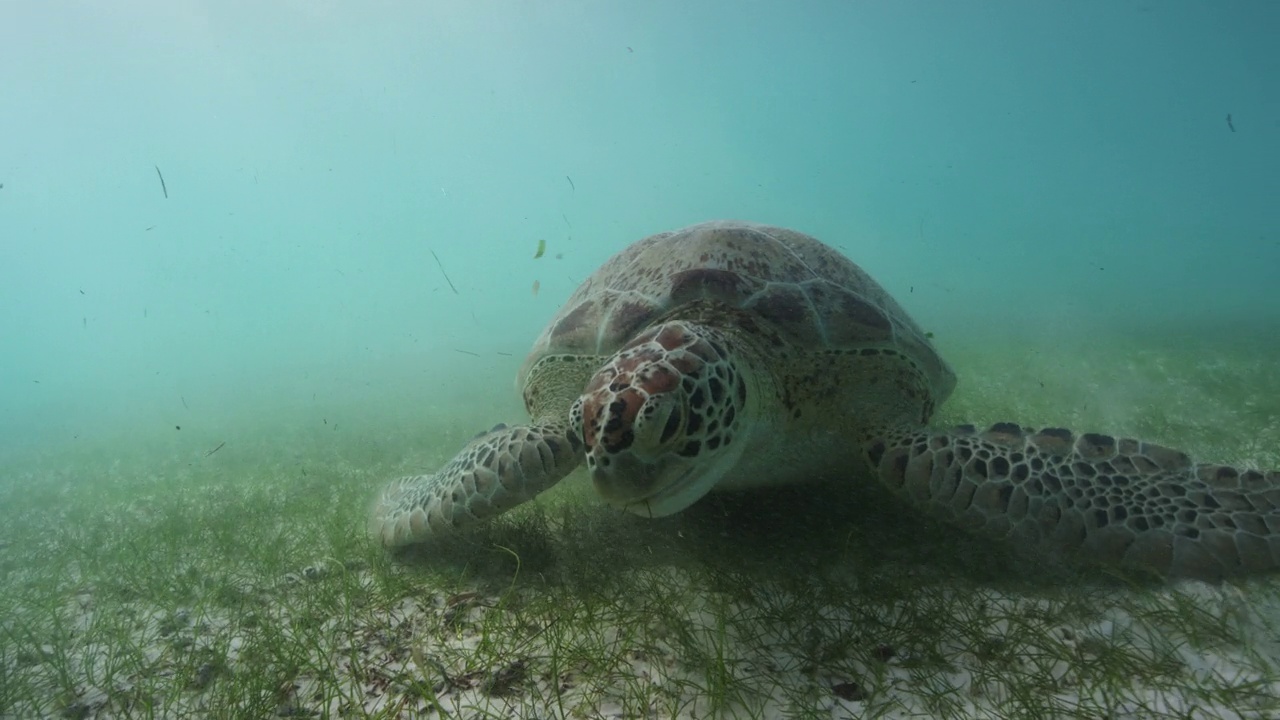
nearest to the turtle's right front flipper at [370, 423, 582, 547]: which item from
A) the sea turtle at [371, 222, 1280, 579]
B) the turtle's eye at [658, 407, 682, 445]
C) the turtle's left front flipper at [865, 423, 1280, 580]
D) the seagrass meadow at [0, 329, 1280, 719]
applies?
the sea turtle at [371, 222, 1280, 579]

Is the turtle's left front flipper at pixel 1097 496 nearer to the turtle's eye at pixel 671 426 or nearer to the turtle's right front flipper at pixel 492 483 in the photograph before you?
the turtle's eye at pixel 671 426

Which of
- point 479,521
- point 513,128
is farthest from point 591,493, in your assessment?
point 513,128

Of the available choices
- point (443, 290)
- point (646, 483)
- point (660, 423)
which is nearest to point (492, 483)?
point (646, 483)

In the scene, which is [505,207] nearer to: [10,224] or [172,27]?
[172,27]

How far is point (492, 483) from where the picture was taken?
3.07 m

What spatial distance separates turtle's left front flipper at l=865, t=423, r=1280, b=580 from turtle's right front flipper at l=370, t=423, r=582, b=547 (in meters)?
1.74

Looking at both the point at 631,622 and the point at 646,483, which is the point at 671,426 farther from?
the point at 631,622

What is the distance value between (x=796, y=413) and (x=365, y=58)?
37.8 meters

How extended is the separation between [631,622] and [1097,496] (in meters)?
2.20

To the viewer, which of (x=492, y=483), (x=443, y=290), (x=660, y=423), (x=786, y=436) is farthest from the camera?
(x=443, y=290)

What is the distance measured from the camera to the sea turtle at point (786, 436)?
2.30 m

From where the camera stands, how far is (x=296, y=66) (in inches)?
1442

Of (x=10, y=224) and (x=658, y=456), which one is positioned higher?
(x=10, y=224)

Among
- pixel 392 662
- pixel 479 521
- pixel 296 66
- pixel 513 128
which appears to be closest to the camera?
pixel 392 662
